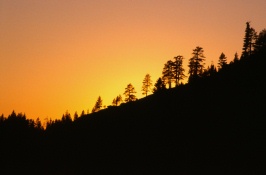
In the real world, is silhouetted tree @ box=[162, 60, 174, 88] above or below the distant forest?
above

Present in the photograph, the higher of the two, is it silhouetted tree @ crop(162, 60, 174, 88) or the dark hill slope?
silhouetted tree @ crop(162, 60, 174, 88)

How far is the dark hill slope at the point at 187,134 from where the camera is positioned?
A: 73625 millimetres

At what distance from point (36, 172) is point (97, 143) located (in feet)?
60.4

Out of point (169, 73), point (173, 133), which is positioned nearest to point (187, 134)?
point (173, 133)

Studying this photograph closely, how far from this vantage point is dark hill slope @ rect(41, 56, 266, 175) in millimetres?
73625

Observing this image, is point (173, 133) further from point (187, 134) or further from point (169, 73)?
point (169, 73)

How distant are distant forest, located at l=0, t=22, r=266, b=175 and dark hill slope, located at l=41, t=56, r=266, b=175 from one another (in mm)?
175

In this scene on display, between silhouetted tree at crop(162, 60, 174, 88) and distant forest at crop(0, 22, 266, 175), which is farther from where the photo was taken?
silhouetted tree at crop(162, 60, 174, 88)

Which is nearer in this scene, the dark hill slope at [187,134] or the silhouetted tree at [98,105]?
the dark hill slope at [187,134]

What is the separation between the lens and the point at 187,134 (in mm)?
88125

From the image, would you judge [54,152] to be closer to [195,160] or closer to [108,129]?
[108,129]

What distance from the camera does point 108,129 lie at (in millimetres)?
117312

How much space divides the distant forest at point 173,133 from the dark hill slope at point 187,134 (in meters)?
0.17

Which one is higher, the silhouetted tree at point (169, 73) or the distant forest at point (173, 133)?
the silhouetted tree at point (169, 73)
